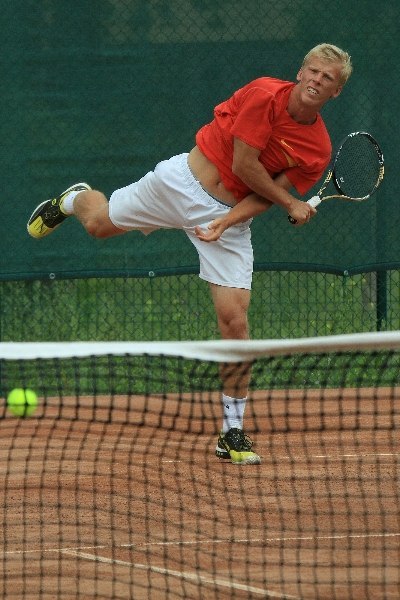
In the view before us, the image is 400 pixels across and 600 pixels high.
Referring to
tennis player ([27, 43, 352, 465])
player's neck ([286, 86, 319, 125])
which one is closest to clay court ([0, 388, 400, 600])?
tennis player ([27, 43, 352, 465])

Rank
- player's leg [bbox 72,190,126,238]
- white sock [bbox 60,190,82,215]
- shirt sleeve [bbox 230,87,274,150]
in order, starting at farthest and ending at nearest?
white sock [bbox 60,190,82,215] → player's leg [bbox 72,190,126,238] → shirt sleeve [bbox 230,87,274,150]

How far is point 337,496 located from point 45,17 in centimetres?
318

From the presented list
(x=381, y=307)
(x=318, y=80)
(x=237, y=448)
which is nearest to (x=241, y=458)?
(x=237, y=448)

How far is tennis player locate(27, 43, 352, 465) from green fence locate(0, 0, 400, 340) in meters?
1.25

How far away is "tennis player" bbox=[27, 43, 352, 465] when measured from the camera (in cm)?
501

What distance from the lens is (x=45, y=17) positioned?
21.7 ft

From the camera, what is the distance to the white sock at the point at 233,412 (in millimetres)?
5250

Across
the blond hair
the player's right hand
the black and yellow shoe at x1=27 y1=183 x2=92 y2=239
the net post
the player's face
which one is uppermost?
the blond hair

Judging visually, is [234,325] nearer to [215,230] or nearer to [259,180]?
[215,230]

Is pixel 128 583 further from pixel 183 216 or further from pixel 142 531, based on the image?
pixel 183 216

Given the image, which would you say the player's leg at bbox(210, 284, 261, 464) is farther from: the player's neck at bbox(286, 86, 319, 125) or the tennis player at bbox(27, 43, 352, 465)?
the player's neck at bbox(286, 86, 319, 125)

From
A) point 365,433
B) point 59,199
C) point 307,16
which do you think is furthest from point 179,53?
point 365,433

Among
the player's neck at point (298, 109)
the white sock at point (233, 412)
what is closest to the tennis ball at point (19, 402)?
the white sock at point (233, 412)

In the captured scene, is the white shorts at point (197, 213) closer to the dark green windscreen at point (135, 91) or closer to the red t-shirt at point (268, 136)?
the red t-shirt at point (268, 136)
